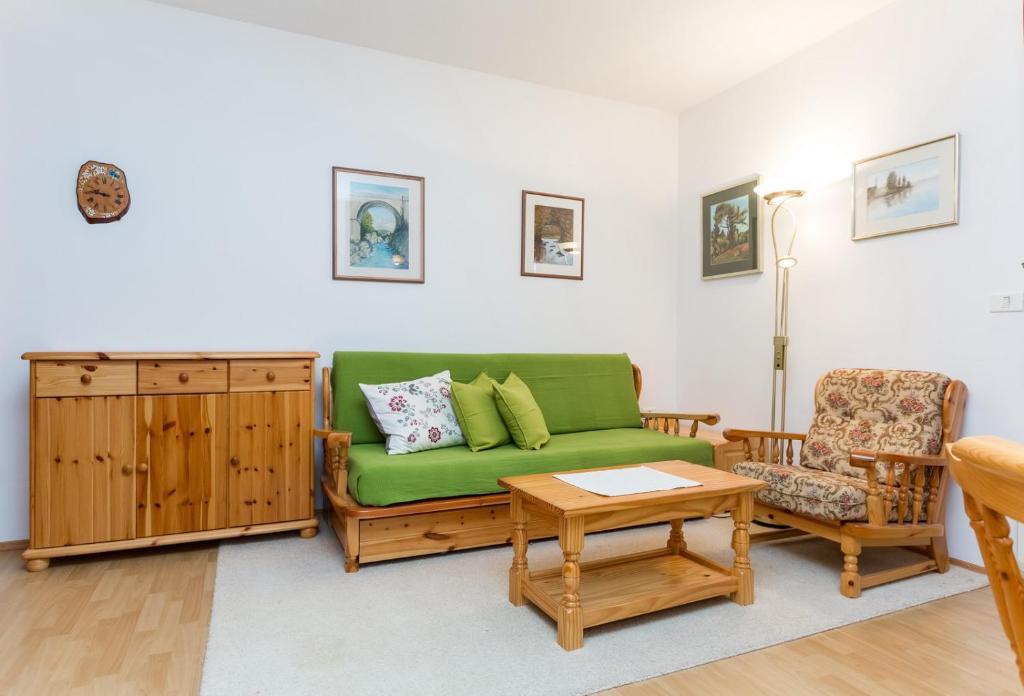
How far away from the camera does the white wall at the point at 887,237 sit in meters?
2.74

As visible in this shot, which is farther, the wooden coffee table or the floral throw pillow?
the floral throw pillow

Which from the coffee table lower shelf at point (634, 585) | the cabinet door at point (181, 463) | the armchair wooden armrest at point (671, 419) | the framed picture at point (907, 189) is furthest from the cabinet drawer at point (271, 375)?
the framed picture at point (907, 189)

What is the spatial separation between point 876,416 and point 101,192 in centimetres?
418

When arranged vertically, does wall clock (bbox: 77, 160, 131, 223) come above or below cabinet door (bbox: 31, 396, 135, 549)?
above

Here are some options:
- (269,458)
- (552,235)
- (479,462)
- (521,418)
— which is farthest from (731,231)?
(269,458)

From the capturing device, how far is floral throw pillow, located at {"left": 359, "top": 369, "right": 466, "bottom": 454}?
311cm

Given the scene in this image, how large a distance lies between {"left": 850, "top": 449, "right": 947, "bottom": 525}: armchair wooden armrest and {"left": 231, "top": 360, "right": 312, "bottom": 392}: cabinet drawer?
265 centimetres

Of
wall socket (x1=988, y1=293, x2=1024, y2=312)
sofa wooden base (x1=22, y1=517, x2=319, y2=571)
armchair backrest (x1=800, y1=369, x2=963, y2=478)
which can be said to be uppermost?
wall socket (x1=988, y1=293, x2=1024, y2=312)

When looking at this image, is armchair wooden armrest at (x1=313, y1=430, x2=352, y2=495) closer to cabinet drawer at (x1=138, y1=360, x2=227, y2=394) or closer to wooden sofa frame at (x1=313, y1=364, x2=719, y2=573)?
wooden sofa frame at (x1=313, y1=364, x2=719, y2=573)

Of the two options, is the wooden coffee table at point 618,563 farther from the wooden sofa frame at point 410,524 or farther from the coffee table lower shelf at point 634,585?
the wooden sofa frame at point 410,524

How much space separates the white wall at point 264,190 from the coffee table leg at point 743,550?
211 centimetres

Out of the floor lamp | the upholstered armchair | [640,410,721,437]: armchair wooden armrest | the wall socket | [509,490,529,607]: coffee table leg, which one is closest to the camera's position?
[509,490,529,607]: coffee table leg

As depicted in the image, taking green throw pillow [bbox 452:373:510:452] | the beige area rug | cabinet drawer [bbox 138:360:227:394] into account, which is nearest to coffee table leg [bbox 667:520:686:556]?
the beige area rug

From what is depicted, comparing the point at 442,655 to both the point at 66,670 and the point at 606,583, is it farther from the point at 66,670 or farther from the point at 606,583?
the point at 66,670
